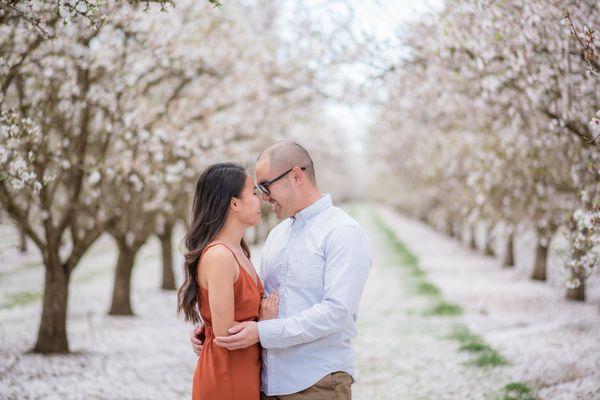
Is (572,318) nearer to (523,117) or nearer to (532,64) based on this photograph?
(523,117)

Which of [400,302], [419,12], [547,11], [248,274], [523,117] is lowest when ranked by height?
[400,302]

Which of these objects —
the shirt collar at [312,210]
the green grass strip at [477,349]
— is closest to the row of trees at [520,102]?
the green grass strip at [477,349]

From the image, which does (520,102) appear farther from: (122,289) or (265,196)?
(122,289)

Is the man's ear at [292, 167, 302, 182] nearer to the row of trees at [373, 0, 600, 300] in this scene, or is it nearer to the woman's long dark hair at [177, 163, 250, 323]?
the woman's long dark hair at [177, 163, 250, 323]

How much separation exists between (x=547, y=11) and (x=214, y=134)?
26.9ft

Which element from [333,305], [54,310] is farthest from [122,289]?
[333,305]

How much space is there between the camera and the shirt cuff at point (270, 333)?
336 cm

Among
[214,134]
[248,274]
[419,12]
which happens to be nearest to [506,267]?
[214,134]

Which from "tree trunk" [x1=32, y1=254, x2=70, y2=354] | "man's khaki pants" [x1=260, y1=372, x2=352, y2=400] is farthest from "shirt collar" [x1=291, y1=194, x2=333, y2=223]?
"tree trunk" [x1=32, y1=254, x2=70, y2=354]

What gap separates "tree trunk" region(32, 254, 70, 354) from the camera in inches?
396

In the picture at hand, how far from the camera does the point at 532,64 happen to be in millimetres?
7211

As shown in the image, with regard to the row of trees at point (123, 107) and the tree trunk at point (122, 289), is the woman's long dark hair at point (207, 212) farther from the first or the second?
the tree trunk at point (122, 289)

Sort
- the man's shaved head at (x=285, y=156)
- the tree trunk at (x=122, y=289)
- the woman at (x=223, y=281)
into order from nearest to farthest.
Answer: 1. the woman at (x=223, y=281)
2. the man's shaved head at (x=285, y=156)
3. the tree trunk at (x=122, y=289)

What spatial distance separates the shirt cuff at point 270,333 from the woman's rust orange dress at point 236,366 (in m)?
0.21
